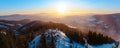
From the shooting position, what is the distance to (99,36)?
561 feet

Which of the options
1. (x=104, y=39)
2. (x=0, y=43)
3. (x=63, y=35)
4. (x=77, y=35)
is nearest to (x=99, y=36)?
(x=104, y=39)

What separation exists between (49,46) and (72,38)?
50670 mm

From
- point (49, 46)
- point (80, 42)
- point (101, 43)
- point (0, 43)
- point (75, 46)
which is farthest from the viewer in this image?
point (101, 43)

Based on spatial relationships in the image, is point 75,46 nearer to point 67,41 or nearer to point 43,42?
point 67,41

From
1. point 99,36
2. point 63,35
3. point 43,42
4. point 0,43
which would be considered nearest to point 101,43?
point 99,36

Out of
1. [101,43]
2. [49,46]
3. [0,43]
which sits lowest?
[101,43]

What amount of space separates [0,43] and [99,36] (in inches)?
4786

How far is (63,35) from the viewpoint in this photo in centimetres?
15662

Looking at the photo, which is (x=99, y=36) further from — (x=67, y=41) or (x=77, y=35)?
(x=67, y=41)

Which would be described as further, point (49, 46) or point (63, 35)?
point (63, 35)

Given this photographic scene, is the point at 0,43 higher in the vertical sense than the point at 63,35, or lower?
higher

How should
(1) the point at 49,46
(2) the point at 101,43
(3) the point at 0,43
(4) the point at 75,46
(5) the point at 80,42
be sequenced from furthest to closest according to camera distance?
(2) the point at 101,43, (5) the point at 80,42, (4) the point at 75,46, (1) the point at 49,46, (3) the point at 0,43

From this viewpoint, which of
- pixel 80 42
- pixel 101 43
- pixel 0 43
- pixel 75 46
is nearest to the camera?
pixel 0 43

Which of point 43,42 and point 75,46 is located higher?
point 43,42
